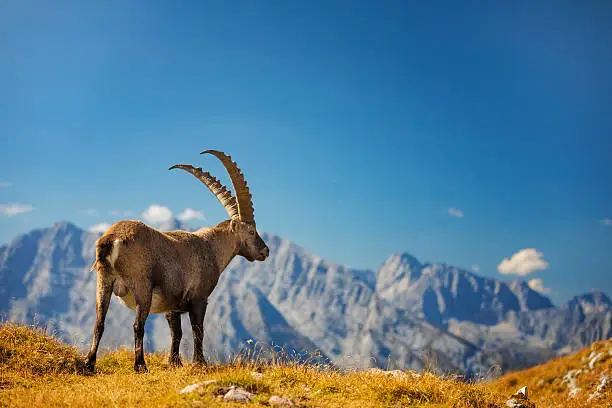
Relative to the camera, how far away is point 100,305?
12828 mm

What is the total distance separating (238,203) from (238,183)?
0.63 metres

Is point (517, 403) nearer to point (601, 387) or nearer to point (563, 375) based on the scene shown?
point (601, 387)

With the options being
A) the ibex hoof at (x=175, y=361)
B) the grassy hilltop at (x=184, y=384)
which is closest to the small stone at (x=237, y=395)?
the grassy hilltop at (x=184, y=384)

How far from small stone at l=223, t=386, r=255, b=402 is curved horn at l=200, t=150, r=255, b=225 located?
23.1 feet

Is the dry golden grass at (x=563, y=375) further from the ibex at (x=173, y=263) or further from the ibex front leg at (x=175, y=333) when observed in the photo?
the ibex front leg at (x=175, y=333)

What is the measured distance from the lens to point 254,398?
9.50m

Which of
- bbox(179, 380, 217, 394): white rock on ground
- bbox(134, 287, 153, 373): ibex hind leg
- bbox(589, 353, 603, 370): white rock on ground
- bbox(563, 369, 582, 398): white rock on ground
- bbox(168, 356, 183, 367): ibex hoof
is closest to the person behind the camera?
bbox(179, 380, 217, 394): white rock on ground

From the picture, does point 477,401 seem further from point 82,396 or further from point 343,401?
point 82,396

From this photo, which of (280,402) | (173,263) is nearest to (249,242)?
(173,263)

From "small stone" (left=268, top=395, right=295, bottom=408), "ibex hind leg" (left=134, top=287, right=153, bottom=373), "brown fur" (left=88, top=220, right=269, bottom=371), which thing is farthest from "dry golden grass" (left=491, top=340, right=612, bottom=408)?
"ibex hind leg" (left=134, top=287, right=153, bottom=373)

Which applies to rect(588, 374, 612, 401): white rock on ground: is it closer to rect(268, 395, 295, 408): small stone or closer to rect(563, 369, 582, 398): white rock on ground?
rect(563, 369, 582, 398): white rock on ground

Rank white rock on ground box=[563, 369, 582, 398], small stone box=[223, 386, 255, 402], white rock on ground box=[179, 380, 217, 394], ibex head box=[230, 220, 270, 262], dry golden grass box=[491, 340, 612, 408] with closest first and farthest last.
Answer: small stone box=[223, 386, 255, 402] < white rock on ground box=[179, 380, 217, 394] < ibex head box=[230, 220, 270, 262] < dry golden grass box=[491, 340, 612, 408] < white rock on ground box=[563, 369, 582, 398]

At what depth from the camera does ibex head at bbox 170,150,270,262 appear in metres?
15.6

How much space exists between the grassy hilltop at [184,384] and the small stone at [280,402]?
87 millimetres
